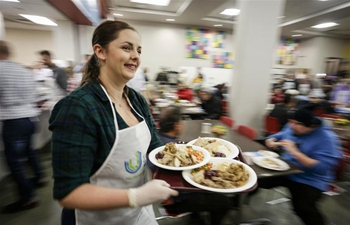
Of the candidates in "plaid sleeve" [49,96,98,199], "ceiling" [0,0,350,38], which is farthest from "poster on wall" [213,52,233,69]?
"plaid sleeve" [49,96,98,199]

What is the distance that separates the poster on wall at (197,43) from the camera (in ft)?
31.0

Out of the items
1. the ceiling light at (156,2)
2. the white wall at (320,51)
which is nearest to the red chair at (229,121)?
the ceiling light at (156,2)

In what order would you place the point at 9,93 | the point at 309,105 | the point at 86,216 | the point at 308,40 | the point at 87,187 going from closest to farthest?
the point at 87,187 → the point at 86,216 → the point at 309,105 → the point at 9,93 → the point at 308,40

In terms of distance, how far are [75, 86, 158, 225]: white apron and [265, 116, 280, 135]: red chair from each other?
290 cm

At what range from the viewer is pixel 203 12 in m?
7.02

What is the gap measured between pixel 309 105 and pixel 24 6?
7.38 meters

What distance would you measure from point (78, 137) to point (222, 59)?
10.2m

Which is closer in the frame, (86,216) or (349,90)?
(86,216)

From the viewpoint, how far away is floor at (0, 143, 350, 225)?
2064 millimetres

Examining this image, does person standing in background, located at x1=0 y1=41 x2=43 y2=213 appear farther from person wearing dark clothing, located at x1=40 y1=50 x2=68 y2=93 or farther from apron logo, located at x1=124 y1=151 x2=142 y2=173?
apron logo, located at x1=124 y1=151 x2=142 y2=173

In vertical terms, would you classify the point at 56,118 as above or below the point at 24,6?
below

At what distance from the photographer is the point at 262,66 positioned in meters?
3.38

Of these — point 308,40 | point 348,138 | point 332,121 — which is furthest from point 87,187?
point 308,40

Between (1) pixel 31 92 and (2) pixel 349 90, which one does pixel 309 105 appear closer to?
(1) pixel 31 92
